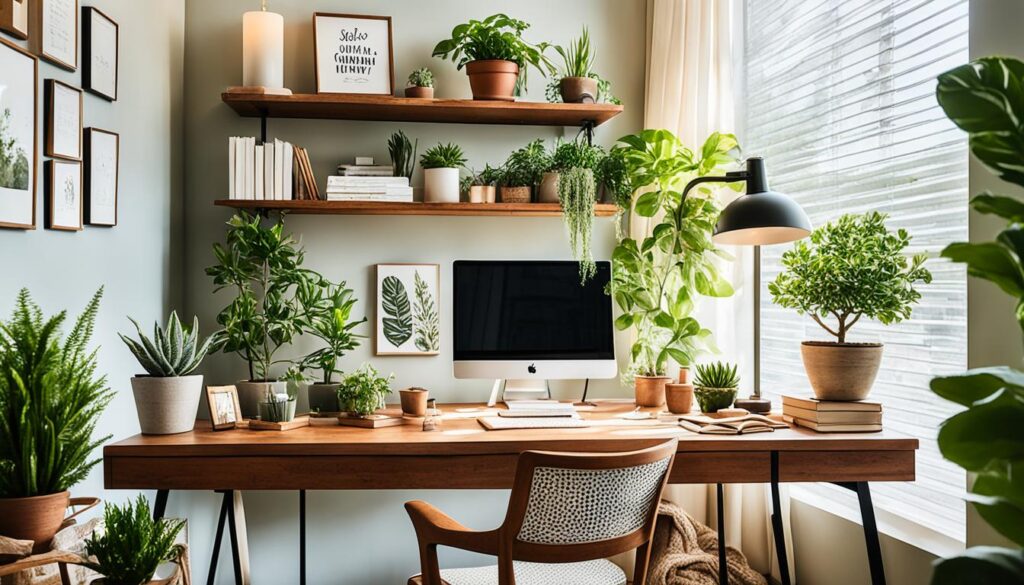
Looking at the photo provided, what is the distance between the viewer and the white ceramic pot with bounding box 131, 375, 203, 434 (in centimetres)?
221

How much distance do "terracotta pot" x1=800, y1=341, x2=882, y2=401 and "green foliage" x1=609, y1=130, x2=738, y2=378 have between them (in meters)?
0.56

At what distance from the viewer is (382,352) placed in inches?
121

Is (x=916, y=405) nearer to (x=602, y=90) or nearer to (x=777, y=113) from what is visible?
(x=777, y=113)

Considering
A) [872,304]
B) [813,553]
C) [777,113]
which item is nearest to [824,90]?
[777,113]

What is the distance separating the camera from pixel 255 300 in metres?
2.80

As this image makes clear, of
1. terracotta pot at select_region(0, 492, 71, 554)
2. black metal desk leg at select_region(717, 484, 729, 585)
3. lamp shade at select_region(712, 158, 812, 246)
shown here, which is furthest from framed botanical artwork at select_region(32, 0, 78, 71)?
black metal desk leg at select_region(717, 484, 729, 585)

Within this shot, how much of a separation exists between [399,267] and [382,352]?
33 cm

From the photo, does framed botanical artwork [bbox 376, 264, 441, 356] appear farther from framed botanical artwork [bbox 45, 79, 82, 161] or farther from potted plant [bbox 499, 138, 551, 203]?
framed botanical artwork [bbox 45, 79, 82, 161]

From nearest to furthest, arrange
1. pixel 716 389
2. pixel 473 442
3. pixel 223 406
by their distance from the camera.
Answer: pixel 473 442 → pixel 223 406 → pixel 716 389

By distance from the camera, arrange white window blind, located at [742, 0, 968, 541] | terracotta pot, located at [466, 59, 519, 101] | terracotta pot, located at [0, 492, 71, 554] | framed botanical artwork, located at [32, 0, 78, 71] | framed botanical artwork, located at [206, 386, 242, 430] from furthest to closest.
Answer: terracotta pot, located at [466, 59, 519, 101] → framed botanical artwork, located at [206, 386, 242, 430] → white window blind, located at [742, 0, 968, 541] → framed botanical artwork, located at [32, 0, 78, 71] → terracotta pot, located at [0, 492, 71, 554]

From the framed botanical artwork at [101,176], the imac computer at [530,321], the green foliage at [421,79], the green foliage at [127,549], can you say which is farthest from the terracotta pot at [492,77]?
the green foliage at [127,549]

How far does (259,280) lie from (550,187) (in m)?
1.08

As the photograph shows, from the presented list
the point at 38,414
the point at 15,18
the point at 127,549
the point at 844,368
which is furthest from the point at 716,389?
the point at 15,18

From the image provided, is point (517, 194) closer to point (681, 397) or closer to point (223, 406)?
point (681, 397)
